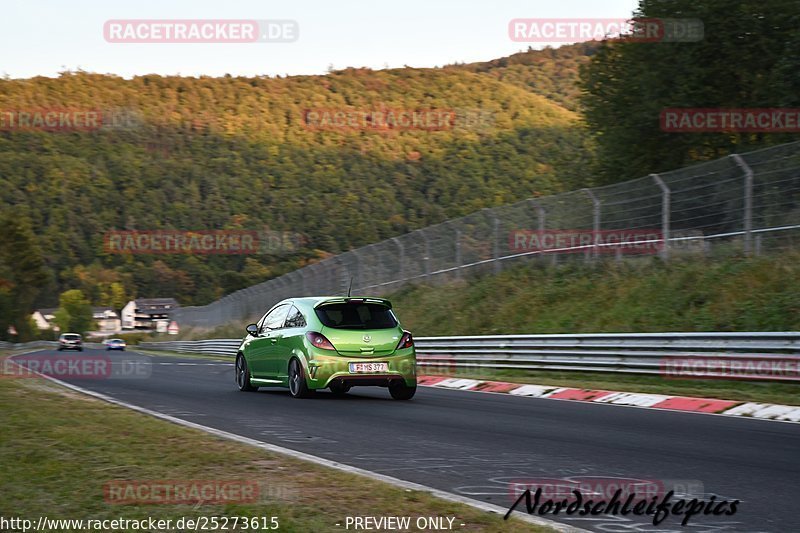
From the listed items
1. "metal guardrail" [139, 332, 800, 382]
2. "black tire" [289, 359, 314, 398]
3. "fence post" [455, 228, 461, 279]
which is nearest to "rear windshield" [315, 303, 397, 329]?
"black tire" [289, 359, 314, 398]

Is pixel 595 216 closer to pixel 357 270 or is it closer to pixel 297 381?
pixel 297 381

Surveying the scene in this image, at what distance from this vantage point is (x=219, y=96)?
139250 mm

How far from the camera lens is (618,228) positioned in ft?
71.4

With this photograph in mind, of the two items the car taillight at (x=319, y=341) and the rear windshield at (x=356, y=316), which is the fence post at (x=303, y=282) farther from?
the car taillight at (x=319, y=341)

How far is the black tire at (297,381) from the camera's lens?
14305 mm

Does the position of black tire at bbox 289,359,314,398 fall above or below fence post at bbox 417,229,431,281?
below

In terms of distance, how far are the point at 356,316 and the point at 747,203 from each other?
7793 mm

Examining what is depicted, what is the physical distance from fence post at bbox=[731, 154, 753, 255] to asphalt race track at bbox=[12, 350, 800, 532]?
6348 millimetres

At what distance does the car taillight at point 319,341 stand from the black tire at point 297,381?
1.41 feet

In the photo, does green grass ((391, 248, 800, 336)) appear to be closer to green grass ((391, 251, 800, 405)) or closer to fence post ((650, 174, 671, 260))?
green grass ((391, 251, 800, 405))

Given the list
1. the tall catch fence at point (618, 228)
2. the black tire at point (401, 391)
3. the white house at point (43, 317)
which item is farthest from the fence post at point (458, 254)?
the white house at point (43, 317)

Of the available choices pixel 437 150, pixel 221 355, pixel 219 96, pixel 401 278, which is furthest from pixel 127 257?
pixel 401 278

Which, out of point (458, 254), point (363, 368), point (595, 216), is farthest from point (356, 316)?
point (458, 254)

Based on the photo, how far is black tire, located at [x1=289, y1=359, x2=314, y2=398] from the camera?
Answer: 14305 mm
